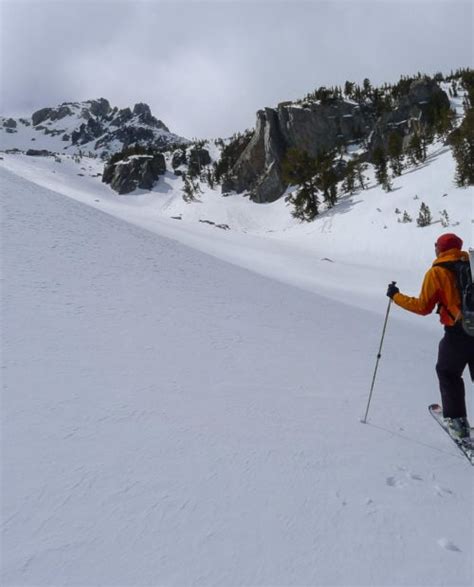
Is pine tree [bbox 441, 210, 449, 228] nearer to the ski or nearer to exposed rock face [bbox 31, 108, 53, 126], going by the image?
the ski

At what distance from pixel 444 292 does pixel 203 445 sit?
2.65 m

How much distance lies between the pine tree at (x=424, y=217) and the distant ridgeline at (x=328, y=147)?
10.4 feet

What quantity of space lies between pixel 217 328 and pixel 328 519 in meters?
3.82

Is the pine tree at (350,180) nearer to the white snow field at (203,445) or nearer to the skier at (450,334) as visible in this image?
the white snow field at (203,445)

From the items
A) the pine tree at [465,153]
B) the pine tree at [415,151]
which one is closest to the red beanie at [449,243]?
the pine tree at [465,153]

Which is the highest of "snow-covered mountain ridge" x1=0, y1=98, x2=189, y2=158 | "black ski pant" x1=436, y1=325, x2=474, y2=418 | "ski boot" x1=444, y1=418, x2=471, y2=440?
"snow-covered mountain ridge" x1=0, y1=98, x2=189, y2=158

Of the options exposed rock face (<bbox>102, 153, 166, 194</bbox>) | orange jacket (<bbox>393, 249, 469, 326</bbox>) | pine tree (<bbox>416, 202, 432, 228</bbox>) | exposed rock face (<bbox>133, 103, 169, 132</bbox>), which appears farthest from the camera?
exposed rock face (<bbox>133, 103, 169, 132</bbox>)

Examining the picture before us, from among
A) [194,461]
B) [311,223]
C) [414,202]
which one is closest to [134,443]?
[194,461]

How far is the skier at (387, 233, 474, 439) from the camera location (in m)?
3.46

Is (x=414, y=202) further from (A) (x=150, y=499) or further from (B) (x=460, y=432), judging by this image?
(A) (x=150, y=499)

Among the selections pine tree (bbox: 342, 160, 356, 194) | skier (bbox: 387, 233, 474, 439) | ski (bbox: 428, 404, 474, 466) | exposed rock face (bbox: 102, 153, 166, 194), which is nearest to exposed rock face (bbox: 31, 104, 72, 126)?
exposed rock face (bbox: 102, 153, 166, 194)

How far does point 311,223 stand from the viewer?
3023cm

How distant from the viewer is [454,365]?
3523 millimetres

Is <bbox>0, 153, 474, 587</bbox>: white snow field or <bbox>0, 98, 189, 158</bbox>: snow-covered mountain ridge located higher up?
<bbox>0, 98, 189, 158</bbox>: snow-covered mountain ridge
